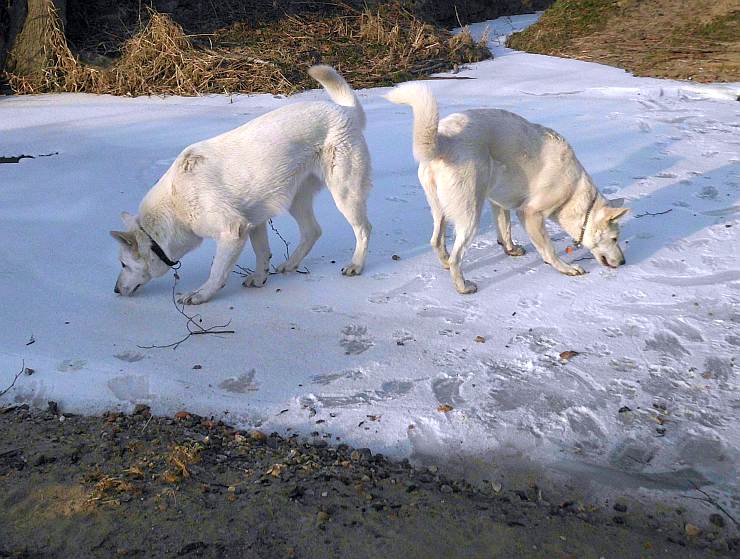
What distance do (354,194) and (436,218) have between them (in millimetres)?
582

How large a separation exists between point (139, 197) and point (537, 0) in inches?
535

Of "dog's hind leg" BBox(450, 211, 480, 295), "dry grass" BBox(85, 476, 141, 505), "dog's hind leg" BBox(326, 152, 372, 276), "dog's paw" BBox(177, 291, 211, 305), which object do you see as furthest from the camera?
"dog's hind leg" BBox(326, 152, 372, 276)

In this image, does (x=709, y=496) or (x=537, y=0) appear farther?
(x=537, y=0)

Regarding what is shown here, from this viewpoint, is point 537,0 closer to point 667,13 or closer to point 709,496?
point 667,13

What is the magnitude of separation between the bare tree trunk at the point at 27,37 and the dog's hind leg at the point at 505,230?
22.9 feet

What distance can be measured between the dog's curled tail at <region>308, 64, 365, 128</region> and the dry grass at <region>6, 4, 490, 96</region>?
4414mm

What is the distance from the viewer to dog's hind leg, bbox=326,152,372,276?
4.91 meters

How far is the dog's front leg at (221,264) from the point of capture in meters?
4.65

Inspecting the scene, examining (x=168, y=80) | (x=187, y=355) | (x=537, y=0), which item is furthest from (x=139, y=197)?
(x=537, y=0)

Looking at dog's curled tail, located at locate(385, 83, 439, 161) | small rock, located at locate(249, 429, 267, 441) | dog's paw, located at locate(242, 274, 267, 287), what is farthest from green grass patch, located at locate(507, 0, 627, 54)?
small rock, located at locate(249, 429, 267, 441)

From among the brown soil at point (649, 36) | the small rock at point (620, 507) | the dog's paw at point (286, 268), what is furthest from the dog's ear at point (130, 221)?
the brown soil at point (649, 36)

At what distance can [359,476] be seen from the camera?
3.04 m

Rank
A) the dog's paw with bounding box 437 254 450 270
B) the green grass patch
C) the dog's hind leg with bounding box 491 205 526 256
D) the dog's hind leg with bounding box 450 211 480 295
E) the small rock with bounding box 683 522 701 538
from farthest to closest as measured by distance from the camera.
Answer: the green grass patch → the dog's hind leg with bounding box 491 205 526 256 → the dog's paw with bounding box 437 254 450 270 → the dog's hind leg with bounding box 450 211 480 295 → the small rock with bounding box 683 522 701 538

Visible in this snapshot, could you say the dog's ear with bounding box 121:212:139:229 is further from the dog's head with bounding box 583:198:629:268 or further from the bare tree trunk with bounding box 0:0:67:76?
the bare tree trunk with bounding box 0:0:67:76
